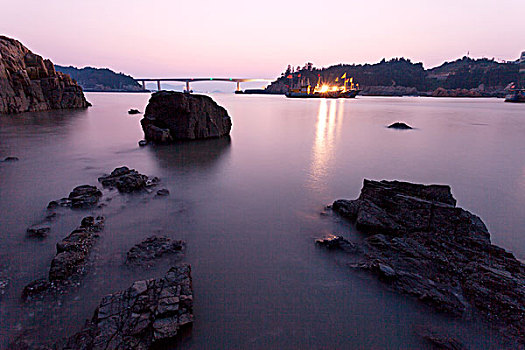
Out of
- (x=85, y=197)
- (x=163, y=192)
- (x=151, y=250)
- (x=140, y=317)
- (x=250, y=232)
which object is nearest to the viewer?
(x=140, y=317)

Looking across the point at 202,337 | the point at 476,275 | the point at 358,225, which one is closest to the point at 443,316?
the point at 476,275

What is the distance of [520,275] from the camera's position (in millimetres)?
6090

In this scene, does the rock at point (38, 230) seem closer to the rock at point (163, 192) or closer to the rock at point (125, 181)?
the rock at point (125, 181)

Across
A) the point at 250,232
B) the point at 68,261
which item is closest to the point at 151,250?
the point at 68,261

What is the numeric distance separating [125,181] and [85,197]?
1.80 m

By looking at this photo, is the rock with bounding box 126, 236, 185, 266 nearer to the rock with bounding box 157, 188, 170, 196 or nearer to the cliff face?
the rock with bounding box 157, 188, 170, 196

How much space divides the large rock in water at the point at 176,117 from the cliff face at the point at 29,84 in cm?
3591

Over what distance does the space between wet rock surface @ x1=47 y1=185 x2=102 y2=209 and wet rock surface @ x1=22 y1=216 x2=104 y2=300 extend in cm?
213

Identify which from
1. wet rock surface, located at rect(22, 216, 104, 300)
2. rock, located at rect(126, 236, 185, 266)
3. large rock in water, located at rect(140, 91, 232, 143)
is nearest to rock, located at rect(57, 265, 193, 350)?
rock, located at rect(126, 236, 185, 266)

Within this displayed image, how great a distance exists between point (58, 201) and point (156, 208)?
3792 millimetres

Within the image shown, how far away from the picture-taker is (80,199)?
10.2m

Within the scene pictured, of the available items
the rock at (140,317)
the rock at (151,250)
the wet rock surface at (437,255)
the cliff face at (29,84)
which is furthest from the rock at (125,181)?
the cliff face at (29,84)

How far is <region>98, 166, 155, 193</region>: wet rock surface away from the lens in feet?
38.6

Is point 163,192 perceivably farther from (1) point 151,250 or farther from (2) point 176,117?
(2) point 176,117
